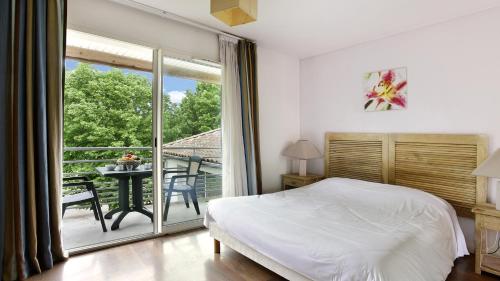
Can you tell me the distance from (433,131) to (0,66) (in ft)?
13.3

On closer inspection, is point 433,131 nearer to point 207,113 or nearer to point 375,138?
point 375,138

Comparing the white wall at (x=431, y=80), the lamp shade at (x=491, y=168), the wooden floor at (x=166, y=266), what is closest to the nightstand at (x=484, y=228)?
the wooden floor at (x=166, y=266)

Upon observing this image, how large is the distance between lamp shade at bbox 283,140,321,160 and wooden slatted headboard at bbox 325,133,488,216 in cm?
26

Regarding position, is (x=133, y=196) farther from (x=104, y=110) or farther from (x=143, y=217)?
(x=104, y=110)

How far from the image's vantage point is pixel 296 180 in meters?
3.93

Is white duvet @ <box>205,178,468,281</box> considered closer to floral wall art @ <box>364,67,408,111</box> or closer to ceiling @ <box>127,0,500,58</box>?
floral wall art @ <box>364,67,408,111</box>

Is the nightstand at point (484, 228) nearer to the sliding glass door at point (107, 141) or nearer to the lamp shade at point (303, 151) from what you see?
the lamp shade at point (303, 151)

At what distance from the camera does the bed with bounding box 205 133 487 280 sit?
1.60 metres

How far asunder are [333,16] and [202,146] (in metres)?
2.15

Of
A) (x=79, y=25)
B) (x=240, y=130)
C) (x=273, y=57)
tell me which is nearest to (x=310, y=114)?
(x=273, y=57)

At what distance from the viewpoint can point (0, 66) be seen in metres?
2.07

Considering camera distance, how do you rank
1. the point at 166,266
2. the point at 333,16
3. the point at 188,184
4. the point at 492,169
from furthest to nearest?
the point at 188,184, the point at 333,16, the point at 166,266, the point at 492,169

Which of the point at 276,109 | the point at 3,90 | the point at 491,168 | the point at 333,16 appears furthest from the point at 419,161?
the point at 3,90

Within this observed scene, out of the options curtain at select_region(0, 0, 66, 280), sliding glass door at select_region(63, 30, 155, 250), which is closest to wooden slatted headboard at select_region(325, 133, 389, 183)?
sliding glass door at select_region(63, 30, 155, 250)
